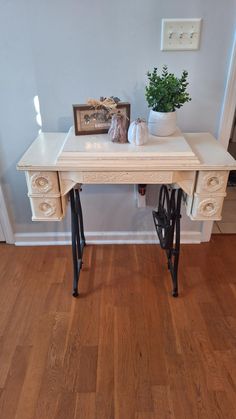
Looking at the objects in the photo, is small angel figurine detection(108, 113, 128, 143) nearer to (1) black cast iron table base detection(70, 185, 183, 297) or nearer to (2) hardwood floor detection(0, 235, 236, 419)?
(1) black cast iron table base detection(70, 185, 183, 297)

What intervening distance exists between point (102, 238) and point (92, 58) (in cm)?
108

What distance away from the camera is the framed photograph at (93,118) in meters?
1.24

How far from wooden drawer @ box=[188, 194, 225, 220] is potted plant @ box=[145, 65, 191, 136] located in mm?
354

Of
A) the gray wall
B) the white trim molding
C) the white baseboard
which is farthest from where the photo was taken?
the white baseboard

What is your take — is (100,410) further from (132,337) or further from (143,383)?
(132,337)

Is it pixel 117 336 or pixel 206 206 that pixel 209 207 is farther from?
pixel 117 336

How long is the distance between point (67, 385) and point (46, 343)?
226 mm

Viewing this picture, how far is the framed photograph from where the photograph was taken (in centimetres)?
124

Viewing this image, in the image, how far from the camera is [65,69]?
1.40 meters

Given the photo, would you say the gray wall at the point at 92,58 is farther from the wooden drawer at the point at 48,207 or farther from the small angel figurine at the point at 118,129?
the wooden drawer at the point at 48,207

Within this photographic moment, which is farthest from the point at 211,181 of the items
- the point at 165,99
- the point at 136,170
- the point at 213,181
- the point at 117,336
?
the point at 117,336

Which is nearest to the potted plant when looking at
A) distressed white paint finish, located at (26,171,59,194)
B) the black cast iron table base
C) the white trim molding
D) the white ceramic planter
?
the white ceramic planter

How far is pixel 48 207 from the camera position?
48.8 inches

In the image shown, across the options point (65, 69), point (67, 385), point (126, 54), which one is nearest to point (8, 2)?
point (65, 69)
